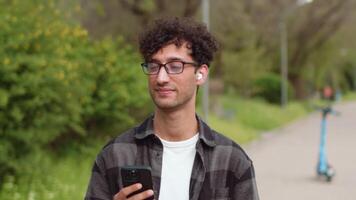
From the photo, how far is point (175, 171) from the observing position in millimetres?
2340

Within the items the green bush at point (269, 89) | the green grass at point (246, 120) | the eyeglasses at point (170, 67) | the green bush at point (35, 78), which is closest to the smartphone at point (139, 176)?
the eyeglasses at point (170, 67)

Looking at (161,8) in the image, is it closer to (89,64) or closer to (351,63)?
(89,64)

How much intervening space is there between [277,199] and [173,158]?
7053mm

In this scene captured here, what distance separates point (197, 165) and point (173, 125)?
0.16m

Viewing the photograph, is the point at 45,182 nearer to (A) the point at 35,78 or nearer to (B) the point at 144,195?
(A) the point at 35,78

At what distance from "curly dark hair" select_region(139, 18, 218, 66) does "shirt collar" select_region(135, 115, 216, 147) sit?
225 millimetres

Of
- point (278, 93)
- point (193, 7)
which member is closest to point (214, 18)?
point (193, 7)

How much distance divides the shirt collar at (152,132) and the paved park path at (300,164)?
703cm

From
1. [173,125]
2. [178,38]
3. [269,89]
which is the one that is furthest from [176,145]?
[269,89]

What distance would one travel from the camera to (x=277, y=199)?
9188mm

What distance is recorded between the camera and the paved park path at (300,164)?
988cm

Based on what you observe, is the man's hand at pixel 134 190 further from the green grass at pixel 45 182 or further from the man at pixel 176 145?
the green grass at pixel 45 182

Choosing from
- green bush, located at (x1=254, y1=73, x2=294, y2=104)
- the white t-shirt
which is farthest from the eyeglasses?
green bush, located at (x1=254, y1=73, x2=294, y2=104)

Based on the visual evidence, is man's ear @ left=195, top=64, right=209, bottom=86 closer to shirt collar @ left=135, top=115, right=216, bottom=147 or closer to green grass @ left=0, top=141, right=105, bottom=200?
shirt collar @ left=135, top=115, right=216, bottom=147
